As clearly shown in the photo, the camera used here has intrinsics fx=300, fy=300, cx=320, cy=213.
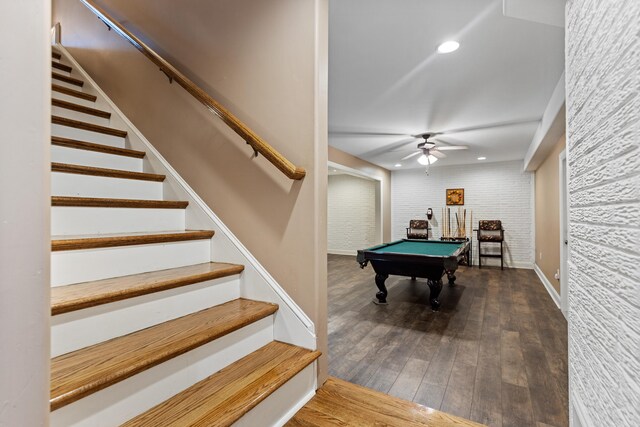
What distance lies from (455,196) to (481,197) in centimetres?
56

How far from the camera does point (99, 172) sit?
5.92 ft

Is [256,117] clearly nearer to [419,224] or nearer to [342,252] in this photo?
[419,224]

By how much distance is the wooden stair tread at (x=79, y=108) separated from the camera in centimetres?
221

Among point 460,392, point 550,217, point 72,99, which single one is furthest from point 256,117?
point 550,217

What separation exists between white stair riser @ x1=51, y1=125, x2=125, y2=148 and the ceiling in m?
1.86

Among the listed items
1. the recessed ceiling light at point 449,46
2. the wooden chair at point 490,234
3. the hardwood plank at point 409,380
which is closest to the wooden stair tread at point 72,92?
the recessed ceiling light at point 449,46

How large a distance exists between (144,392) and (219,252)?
87cm

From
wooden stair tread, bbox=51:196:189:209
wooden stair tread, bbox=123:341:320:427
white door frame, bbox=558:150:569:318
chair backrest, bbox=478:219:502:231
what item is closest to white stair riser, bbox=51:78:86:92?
wooden stair tread, bbox=51:196:189:209

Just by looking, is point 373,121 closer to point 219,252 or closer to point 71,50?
point 219,252

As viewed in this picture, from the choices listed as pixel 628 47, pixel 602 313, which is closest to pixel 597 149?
pixel 628 47

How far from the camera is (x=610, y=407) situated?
60cm

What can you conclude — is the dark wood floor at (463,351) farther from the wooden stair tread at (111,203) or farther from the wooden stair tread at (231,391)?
the wooden stair tread at (111,203)

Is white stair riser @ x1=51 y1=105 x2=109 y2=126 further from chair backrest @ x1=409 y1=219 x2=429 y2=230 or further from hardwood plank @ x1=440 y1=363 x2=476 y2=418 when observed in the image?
chair backrest @ x1=409 y1=219 x2=429 y2=230

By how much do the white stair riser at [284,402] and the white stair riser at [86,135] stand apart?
220 centimetres
